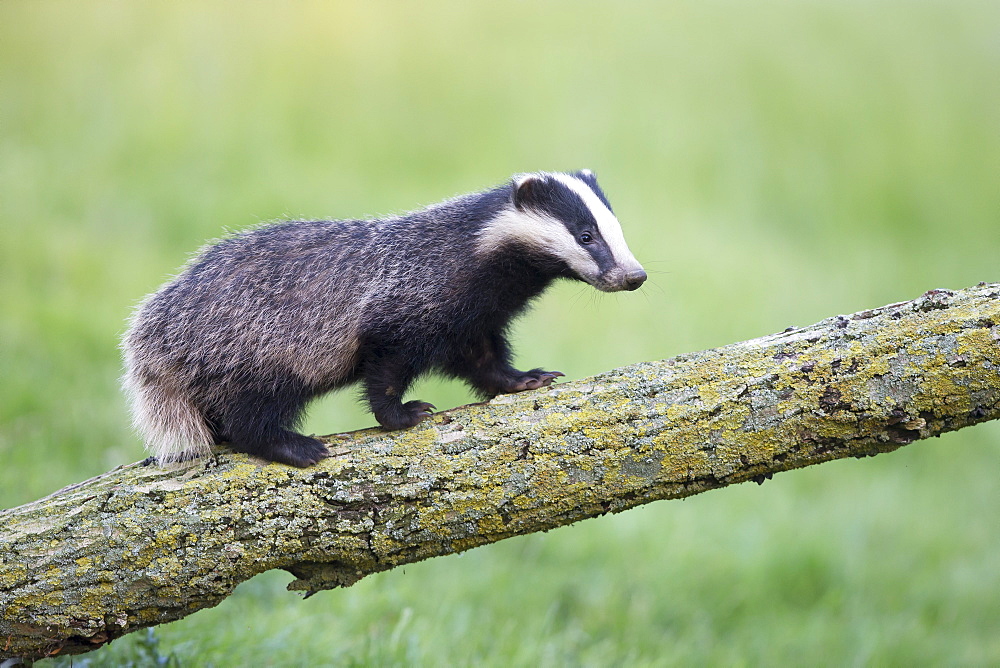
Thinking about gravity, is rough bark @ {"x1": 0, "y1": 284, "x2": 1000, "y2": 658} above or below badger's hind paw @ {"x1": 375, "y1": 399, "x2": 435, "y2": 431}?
below

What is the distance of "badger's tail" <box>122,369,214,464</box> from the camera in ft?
12.8

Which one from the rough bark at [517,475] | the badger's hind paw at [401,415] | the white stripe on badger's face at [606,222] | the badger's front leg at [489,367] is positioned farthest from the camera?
the badger's front leg at [489,367]

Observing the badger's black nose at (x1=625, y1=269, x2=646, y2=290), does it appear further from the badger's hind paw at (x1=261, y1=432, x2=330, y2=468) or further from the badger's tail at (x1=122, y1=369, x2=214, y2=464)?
the badger's tail at (x1=122, y1=369, x2=214, y2=464)


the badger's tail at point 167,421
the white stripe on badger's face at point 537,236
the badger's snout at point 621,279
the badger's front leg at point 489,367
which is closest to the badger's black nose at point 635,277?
the badger's snout at point 621,279

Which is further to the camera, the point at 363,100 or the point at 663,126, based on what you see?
the point at 663,126

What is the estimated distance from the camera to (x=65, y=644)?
3.37 m

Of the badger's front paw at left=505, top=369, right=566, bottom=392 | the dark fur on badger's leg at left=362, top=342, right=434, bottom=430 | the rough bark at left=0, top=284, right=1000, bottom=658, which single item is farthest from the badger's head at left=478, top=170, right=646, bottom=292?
the rough bark at left=0, top=284, right=1000, bottom=658

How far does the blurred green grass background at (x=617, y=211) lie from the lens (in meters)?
6.20

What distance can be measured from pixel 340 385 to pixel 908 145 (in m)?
11.6

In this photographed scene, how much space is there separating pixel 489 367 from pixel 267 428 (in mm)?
1325

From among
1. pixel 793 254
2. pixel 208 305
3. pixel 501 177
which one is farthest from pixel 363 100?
pixel 208 305

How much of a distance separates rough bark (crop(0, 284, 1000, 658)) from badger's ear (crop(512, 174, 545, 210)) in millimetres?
1379

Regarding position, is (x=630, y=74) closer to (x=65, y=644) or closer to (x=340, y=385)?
(x=340, y=385)

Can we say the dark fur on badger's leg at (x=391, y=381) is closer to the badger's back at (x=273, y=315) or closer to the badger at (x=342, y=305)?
the badger at (x=342, y=305)
